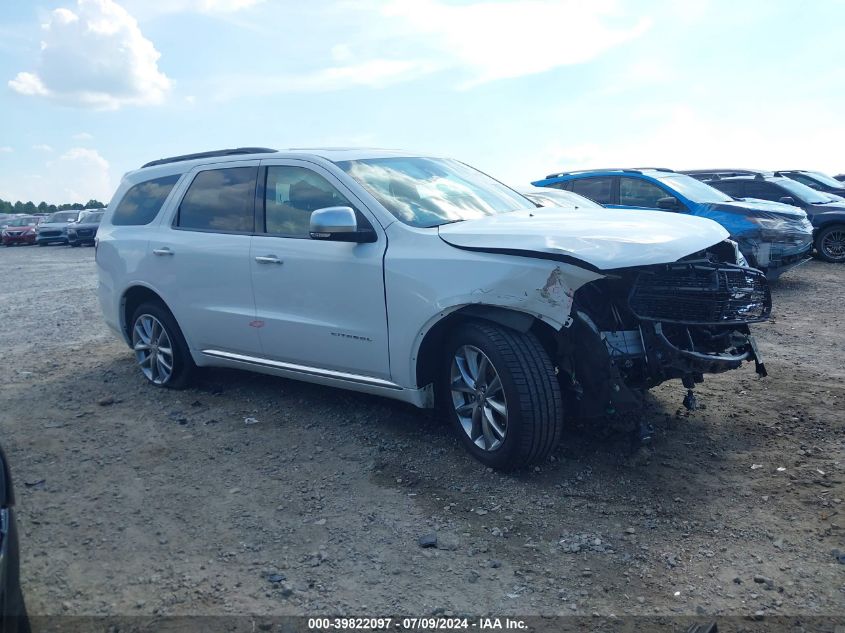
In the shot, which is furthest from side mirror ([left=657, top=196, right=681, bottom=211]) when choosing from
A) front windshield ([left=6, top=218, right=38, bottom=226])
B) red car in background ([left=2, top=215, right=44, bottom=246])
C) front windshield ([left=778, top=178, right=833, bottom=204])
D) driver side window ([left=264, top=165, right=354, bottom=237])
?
front windshield ([left=6, top=218, right=38, bottom=226])

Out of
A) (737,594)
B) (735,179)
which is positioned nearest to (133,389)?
(737,594)

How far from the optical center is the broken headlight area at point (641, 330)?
3952 millimetres

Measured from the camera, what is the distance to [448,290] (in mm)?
4156

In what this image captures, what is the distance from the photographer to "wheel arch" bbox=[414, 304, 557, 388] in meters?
4.03

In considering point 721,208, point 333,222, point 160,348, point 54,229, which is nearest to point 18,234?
point 54,229

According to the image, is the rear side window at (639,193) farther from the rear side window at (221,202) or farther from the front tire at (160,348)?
the front tire at (160,348)

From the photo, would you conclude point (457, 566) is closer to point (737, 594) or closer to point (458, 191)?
point (737, 594)

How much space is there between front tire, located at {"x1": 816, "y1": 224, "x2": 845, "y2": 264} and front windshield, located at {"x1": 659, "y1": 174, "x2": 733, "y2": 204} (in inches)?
122

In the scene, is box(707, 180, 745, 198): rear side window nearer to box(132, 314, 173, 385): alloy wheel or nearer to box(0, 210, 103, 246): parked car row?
box(132, 314, 173, 385): alloy wheel

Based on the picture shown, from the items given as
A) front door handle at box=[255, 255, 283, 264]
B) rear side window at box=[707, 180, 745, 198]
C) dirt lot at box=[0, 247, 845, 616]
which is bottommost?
dirt lot at box=[0, 247, 845, 616]

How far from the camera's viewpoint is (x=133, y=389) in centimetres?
631

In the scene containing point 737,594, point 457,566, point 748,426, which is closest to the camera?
point 737,594

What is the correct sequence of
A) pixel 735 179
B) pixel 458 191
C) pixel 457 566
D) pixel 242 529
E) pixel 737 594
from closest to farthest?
pixel 737 594
pixel 457 566
pixel 242 529
pixel 458 191
pixel 735 179

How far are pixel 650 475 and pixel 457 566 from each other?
1363 mm
